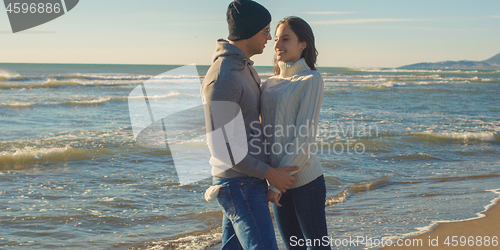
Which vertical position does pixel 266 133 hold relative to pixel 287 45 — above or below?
below

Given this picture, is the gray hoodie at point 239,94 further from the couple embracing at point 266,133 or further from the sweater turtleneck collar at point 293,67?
the sweater turtleneck collar at point 293,67

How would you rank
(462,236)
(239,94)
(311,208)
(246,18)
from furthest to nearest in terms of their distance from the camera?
1. (462,236)
2. (311,208)
3. (246,18)
4. (239,94)

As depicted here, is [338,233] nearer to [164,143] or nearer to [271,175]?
[271,175]

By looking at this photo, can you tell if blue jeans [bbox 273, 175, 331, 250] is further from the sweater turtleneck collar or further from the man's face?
the man's face

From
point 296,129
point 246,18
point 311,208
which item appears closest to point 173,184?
point 311,208

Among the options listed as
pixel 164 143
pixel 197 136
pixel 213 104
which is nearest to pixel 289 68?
pixel 213 104

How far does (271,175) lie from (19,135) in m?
9.20

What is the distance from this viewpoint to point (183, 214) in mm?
4762

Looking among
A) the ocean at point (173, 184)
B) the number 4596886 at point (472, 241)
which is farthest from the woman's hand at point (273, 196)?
the number 4596886 at point (472, 241)

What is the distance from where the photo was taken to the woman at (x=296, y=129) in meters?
2.17

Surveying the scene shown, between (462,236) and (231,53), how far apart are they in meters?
3.34

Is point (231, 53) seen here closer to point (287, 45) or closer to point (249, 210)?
point (287, 45)

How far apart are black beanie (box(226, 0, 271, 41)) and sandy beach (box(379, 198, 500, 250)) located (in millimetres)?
2668

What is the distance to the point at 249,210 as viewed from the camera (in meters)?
2.07
